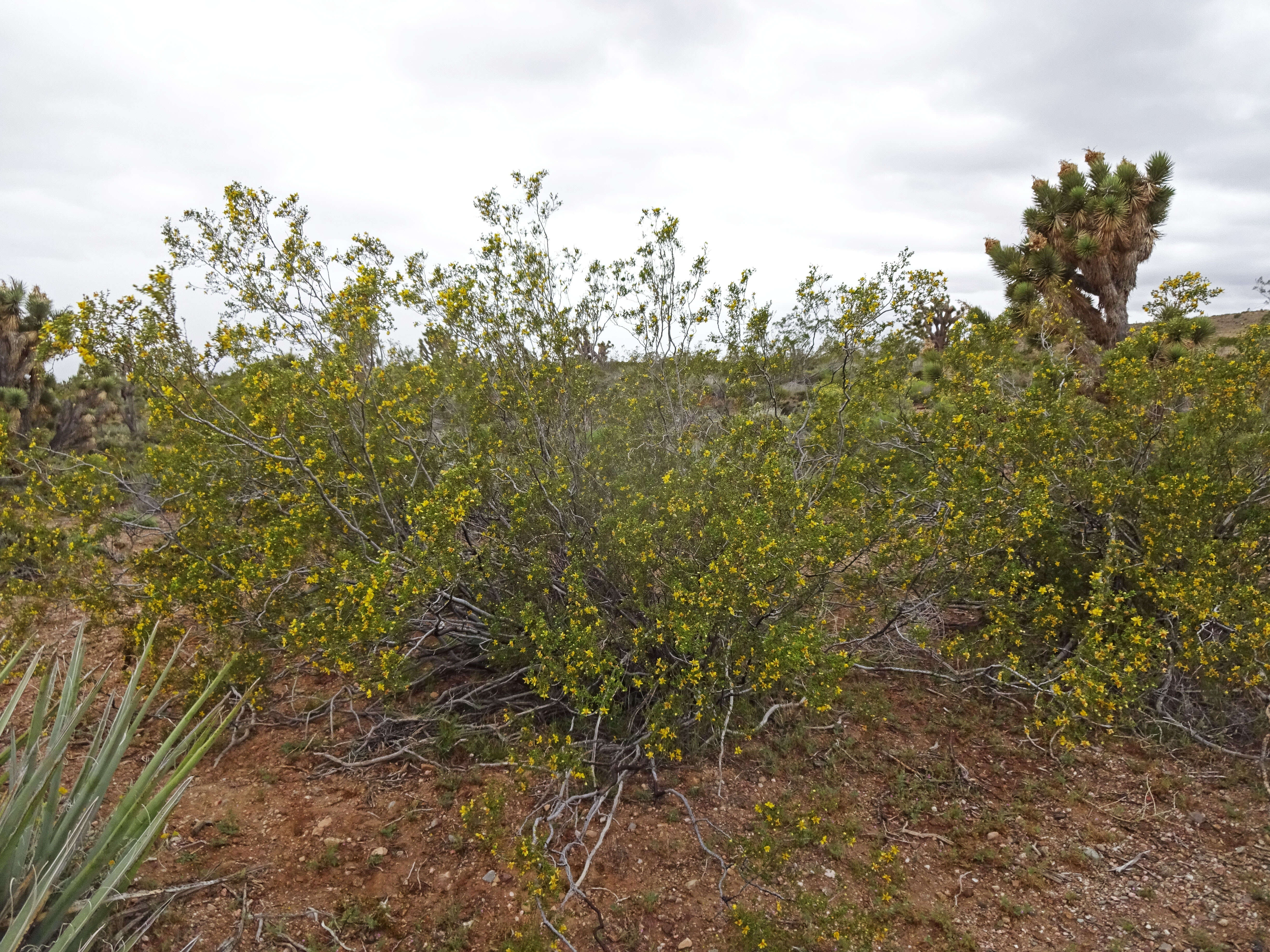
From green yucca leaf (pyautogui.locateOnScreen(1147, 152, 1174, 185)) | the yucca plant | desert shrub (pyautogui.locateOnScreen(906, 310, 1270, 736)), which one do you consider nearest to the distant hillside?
green yucca leaf (pyautogui.locateOnScreen(1147, 152, 1174, 185))

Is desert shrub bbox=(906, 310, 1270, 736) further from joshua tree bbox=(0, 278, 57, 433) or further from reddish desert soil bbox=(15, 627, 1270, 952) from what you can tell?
joshua tree bbox=(0, 278, 57, 433)

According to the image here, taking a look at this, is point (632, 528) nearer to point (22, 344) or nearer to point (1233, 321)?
point (22, 344)

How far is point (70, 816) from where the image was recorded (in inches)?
91.3

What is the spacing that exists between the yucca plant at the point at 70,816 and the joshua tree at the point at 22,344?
49.7 feet

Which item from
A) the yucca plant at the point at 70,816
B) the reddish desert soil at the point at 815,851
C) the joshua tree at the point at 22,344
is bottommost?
the reddish desert soil at the point at 815,851

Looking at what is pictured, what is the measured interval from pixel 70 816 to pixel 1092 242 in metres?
15.1

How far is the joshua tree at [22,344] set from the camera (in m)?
13.6

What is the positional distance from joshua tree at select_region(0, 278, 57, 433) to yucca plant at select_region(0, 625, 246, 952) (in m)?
15.1

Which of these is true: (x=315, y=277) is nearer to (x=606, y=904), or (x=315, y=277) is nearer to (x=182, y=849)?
(x=182, y=849)

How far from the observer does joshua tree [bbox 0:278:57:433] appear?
13555 millimetres

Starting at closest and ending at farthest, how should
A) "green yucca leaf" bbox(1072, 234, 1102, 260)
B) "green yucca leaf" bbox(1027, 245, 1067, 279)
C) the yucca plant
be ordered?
the yucca plant
"green yucca leaf" bbox(1072, 234, 1102, 260)
"green yucca leaf" bbox(1027, 245, 1067, 279)

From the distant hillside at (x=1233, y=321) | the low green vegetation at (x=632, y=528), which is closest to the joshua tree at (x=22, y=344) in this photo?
the low green vegetation at (x=632, y=528)

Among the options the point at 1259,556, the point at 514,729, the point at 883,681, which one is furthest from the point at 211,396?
the point at 1259,556

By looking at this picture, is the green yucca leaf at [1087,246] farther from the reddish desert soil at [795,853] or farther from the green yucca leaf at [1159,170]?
the reddish desert soil at [795,853]
